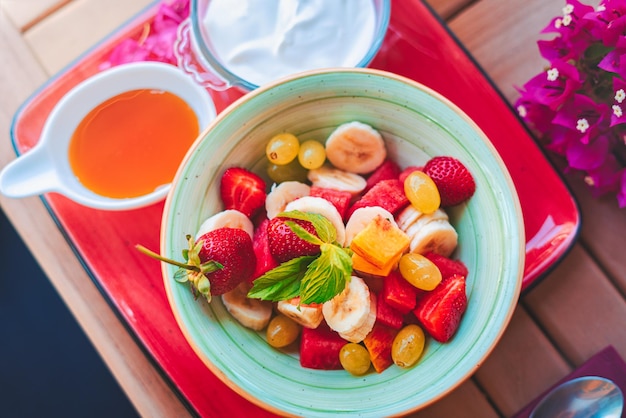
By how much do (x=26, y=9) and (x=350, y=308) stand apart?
0.85 m

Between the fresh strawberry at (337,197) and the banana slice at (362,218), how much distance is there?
28 millimetres

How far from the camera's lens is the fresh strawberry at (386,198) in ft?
2.88

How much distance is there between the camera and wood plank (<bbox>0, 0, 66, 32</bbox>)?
114 centimetres

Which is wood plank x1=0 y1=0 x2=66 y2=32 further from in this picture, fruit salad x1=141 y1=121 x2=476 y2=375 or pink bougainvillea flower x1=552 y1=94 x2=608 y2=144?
pink bougainvillea flower x1=552 y1=94 x2=608 y2=144

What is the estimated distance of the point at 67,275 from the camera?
1076mm

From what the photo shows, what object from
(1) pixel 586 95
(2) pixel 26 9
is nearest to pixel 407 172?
(1) pixel 586 95

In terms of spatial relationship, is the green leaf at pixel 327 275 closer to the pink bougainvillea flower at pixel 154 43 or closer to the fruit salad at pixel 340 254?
the fruit salad at pixel 340 254

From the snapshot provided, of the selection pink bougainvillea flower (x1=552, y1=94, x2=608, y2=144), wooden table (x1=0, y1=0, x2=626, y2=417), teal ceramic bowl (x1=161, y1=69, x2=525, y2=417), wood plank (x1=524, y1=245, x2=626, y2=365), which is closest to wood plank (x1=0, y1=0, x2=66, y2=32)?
wooden table (x1=0, y1=0, x2=626, y2=417)

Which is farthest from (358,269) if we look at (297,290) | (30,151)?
A: (30,151)

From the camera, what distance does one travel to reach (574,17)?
97 cm

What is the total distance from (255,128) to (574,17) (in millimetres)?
543

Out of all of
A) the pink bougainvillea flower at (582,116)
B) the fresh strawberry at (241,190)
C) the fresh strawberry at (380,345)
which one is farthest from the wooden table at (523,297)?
the fresh strawberry at (241,190)

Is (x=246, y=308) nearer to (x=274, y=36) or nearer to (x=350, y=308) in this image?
(x=350, y=308)

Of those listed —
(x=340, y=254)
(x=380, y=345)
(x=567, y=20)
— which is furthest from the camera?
(x=567, y=20)
